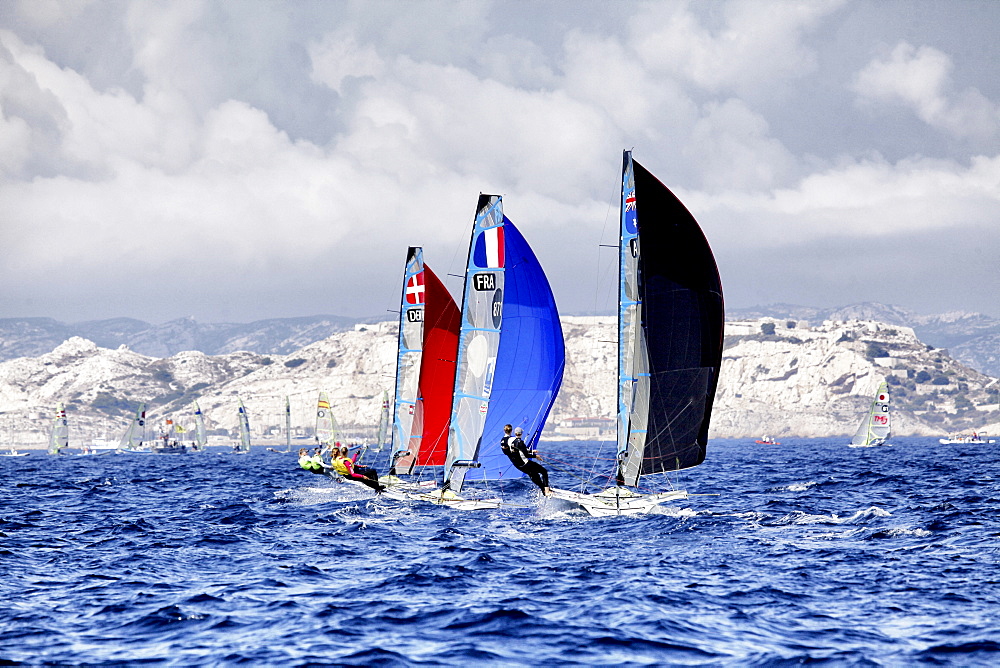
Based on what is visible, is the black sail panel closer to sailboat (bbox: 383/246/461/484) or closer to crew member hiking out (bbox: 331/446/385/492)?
crew member hiking out (bbox: 331/446/385/492)

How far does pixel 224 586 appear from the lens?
19062 mm

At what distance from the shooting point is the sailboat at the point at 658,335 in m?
28.5

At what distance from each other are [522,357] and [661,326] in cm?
586

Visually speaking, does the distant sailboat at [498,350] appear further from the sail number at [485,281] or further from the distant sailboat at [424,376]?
the distant sailboat at [424,376]

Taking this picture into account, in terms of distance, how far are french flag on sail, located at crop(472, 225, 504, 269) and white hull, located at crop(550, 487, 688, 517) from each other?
8.19m

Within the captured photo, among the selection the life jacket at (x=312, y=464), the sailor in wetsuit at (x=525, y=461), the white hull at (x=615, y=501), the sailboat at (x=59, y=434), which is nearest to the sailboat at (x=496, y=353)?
the sailor in wetsuit at (x=525, y=461)

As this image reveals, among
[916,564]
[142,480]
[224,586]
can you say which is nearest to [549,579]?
[224,586]

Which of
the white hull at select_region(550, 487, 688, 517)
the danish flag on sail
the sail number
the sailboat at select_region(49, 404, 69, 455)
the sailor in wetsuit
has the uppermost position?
the danish flag on sail

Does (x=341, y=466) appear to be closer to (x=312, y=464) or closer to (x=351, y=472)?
(x=351, y=472)

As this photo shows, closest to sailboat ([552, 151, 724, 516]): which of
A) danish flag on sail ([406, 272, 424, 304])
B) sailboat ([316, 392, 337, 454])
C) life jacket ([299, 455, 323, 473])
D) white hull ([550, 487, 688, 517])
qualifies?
white hull ([550, 487, 688, 517])

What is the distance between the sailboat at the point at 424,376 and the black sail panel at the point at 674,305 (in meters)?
13.3

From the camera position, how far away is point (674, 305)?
28.5 meters

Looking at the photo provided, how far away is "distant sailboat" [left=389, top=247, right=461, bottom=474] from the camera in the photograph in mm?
40438

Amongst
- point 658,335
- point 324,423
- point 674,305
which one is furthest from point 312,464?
point 324,423
